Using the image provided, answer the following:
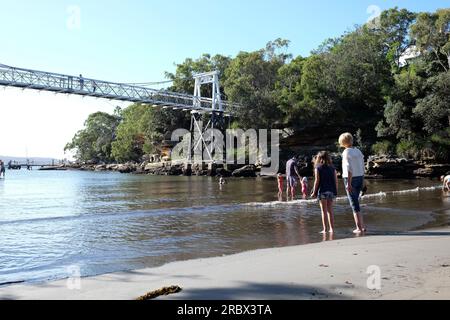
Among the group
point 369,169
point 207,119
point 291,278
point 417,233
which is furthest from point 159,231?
point 207,119

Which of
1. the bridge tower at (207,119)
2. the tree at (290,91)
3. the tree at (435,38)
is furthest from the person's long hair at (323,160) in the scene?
the bridge tower at (207,119)

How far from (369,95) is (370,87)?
0.82 m

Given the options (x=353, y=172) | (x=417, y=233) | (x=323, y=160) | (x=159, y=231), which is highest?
(x=323, y=160)

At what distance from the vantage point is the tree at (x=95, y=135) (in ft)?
380

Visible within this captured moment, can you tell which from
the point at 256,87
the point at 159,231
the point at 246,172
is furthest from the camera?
the point at 256,87

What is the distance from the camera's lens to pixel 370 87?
42875 mm

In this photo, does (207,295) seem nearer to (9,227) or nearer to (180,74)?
(9,227)

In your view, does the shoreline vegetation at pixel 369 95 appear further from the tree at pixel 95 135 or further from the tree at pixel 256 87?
the tree at pixel 95 135

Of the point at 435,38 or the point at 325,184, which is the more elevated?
the point at 435,38

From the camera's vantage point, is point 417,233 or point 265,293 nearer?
point 265,293

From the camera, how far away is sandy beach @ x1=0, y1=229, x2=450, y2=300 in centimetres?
423

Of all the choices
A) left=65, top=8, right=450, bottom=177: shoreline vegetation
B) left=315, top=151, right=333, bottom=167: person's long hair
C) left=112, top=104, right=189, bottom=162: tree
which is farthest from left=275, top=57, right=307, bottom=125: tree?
left=315, top=151, right=333, bottom=167: person's long hair

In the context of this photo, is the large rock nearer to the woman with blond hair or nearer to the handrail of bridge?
the handrail of bridge

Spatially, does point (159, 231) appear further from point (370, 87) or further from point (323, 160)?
point (370, 87)
